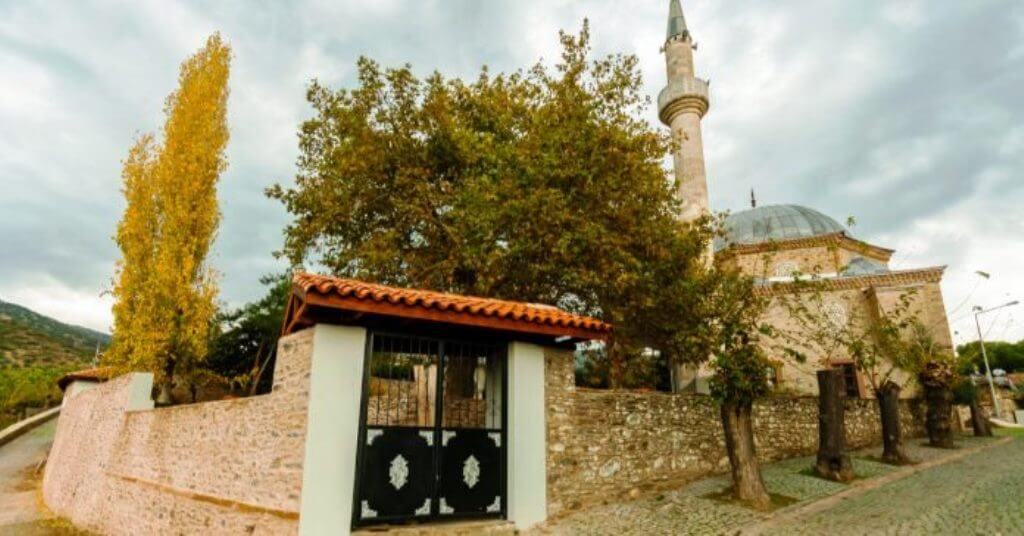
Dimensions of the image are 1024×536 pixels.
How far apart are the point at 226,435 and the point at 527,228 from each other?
597 centimetres

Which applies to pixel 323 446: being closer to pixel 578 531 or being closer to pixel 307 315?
pixel 307 315

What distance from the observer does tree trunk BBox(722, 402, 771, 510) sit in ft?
28.0

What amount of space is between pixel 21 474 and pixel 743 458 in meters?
24.6

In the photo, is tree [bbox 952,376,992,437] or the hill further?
the hill

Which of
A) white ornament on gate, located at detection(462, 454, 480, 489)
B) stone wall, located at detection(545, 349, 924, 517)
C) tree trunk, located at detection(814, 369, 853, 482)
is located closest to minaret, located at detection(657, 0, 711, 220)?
tree trunk, located at detection(814, 369, 853, 482)

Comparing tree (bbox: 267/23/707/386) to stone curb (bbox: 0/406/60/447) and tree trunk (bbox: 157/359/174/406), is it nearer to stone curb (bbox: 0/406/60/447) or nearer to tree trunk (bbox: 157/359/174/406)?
tree trunk (bbox: 157/359/174/406)

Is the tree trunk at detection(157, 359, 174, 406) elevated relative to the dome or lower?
lower

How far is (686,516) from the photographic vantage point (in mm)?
7773

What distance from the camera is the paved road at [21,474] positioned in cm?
1380

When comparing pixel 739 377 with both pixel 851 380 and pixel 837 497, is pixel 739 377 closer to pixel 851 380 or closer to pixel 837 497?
pixel 837 497

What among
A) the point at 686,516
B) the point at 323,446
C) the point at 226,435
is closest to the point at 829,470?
the point at 686,516

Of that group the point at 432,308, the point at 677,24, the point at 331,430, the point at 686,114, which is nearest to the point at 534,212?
the point at 432,308

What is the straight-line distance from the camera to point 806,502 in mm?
8680

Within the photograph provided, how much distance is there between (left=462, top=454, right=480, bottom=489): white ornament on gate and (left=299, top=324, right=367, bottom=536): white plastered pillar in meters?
1.45
